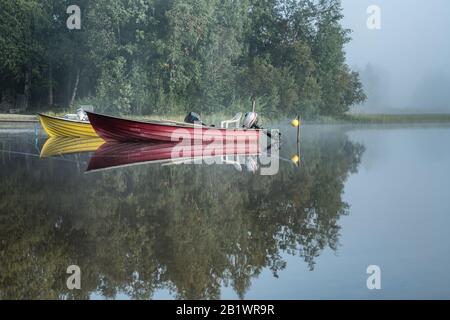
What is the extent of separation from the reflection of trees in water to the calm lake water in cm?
3

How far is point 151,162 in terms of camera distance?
832 inches

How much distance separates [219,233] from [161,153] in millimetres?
14275

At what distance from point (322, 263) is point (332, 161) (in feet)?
52.5

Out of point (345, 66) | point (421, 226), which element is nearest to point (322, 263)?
point (421, 226)

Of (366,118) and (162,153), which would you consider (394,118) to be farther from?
(162,153)

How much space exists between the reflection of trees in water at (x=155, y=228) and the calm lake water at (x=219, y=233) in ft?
0.09

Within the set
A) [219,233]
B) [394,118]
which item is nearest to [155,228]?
[219,233]

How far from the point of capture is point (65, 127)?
33.5 m

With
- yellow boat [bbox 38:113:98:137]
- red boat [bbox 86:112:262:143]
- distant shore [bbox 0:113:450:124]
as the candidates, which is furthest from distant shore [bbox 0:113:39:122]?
red boat [bbox 86:112:262:143]

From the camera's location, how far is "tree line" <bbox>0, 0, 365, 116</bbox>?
53.6m

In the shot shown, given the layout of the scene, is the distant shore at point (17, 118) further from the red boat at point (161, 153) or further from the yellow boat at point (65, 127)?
the red boat at point (161, 153)

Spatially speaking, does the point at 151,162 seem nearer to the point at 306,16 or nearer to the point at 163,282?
the point at 163,282

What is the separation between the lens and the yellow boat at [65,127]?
32.9 metres

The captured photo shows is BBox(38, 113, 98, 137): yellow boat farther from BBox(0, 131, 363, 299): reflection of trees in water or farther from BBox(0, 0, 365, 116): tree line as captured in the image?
BBox(0, 0, 365, 116): tree line
